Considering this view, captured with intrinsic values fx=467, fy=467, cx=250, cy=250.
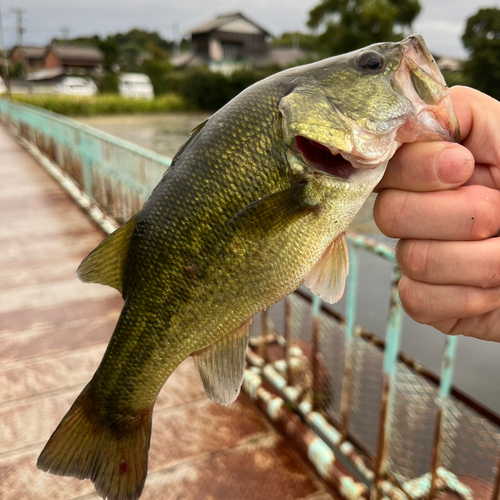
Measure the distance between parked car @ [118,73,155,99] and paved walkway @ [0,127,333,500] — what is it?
40.6m

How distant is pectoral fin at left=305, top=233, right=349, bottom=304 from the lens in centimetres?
117

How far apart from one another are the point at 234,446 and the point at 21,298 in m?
2.29

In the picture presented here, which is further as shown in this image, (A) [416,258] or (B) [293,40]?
(B) [293,40]

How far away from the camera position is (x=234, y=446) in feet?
7.46

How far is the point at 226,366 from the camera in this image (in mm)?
1189

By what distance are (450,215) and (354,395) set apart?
10.6 ft

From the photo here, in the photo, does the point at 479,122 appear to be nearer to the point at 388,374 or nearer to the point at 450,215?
the point at 450,215

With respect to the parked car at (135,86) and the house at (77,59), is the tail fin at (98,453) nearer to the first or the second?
the parked car at (135,86)

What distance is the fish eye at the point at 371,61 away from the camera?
106 cm

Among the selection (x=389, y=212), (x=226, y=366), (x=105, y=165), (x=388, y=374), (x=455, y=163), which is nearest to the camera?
(x=455, y=163)

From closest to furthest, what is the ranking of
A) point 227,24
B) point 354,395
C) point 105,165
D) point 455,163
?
1. point 455,163
2. point 354,395
3. point 105,165
4. point 227,24

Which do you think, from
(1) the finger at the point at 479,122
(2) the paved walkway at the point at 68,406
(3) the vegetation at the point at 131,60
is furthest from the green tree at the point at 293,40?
(1) the finger at the point at 479,122

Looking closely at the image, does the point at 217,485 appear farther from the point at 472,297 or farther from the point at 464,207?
the point at 464,207

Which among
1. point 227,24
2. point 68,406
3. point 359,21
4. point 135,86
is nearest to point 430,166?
point 68,406
